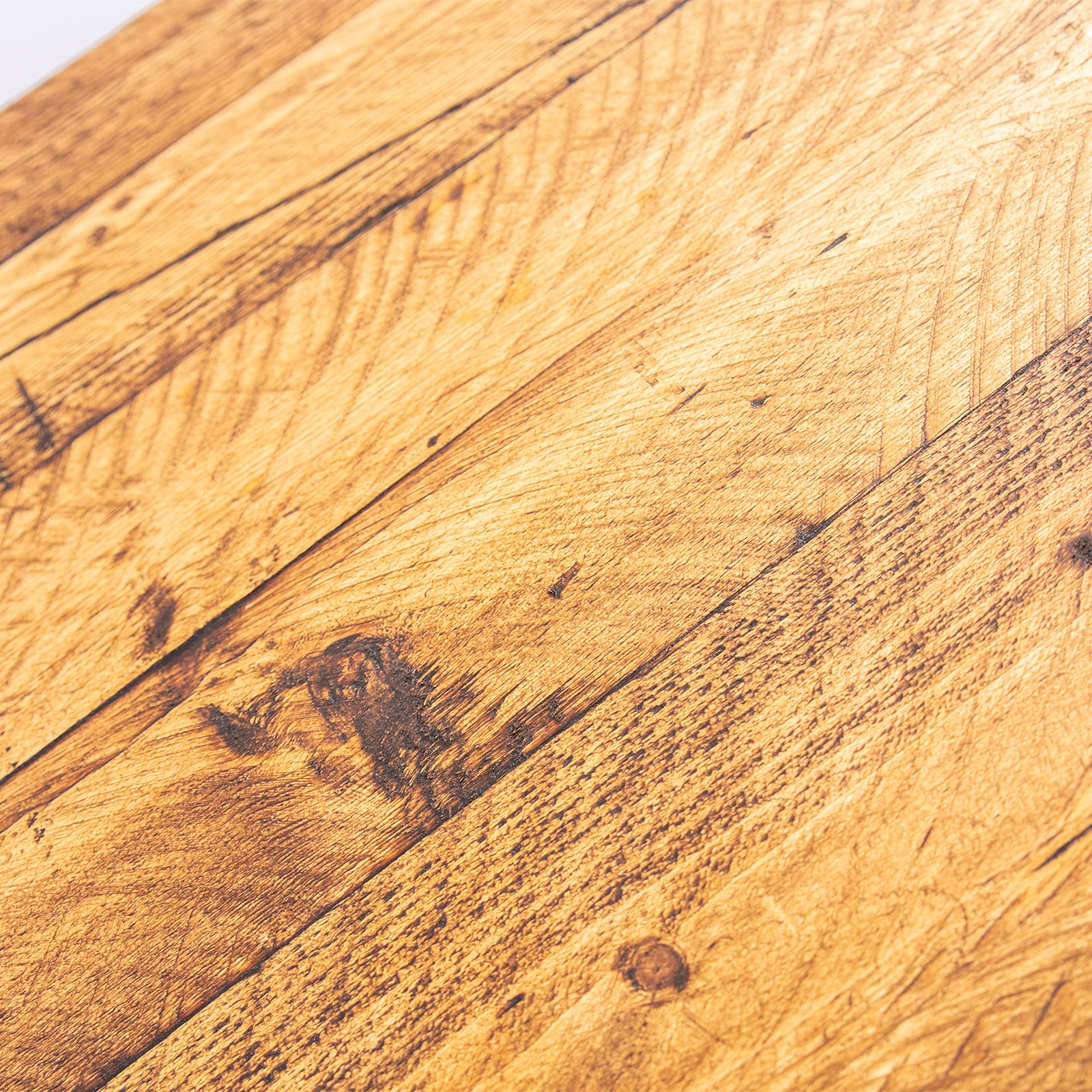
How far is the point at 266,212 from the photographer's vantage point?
0.68 meters

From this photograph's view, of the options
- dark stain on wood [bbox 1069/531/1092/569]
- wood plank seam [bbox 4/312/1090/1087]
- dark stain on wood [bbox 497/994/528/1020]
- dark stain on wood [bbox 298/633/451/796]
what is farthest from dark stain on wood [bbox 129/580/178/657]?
dark stain on wood [bbox 1069/531/1092/569]

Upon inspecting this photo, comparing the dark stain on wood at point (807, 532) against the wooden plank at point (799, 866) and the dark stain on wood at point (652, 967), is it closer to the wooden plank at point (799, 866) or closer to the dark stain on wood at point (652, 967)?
the wooden plank at point (799, 866)

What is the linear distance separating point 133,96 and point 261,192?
0.56 feet

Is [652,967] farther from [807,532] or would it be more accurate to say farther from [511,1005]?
[807,532]

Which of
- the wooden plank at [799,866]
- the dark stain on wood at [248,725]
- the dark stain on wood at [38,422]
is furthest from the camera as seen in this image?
the dark stain on wood at [38,422]

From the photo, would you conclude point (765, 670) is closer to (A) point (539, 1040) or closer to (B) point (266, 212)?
(A) point (539, 1040)

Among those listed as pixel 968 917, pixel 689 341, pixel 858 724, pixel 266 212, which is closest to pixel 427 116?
pixel 266 212

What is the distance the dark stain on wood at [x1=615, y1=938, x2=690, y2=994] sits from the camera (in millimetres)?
455

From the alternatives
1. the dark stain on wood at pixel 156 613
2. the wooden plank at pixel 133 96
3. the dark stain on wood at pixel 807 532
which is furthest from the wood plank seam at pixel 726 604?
the wooden plank at pixel 133 96

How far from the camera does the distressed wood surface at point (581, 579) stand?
0.46 metres

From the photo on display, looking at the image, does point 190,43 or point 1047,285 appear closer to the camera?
point 1047,285

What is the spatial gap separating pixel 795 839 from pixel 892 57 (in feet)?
1.76

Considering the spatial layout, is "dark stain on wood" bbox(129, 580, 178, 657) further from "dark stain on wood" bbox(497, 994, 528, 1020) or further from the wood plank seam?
"dark stain on wood" bbox(497, 994, 528, 1020)

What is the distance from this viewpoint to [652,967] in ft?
1.50
